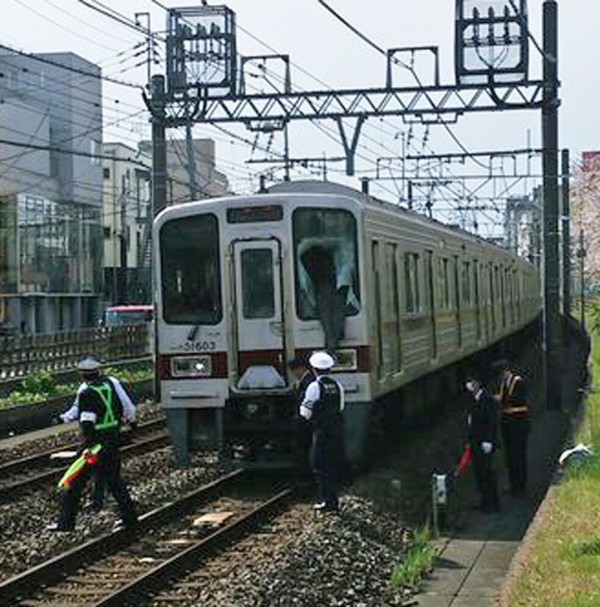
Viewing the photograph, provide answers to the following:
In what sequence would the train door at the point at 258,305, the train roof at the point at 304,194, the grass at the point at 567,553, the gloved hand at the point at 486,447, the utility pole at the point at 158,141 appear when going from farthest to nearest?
the utility pole at the point at 158,141 → the train roof at the point at 304,194 → the train door at the point at 258,305 → the gloved hand at the point at 486,447 → the grass at the point at 567,553

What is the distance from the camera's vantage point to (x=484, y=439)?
522 inches

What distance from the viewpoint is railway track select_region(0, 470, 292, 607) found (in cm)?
933

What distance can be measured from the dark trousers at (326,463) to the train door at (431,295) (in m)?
6.00

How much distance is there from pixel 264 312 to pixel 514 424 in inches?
114

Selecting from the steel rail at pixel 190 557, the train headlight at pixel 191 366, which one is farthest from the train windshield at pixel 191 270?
the steel rail at pixel 190 557

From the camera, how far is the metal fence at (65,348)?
2619 cm

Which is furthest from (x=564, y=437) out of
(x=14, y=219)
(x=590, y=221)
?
(x=14, y=219)

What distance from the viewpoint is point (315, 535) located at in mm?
10766

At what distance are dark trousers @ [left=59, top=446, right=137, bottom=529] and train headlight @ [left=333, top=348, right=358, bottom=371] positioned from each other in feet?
9.91

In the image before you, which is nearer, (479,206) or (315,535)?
(315,535)

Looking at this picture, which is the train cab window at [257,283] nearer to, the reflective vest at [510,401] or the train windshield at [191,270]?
the train windshield at [191,270]

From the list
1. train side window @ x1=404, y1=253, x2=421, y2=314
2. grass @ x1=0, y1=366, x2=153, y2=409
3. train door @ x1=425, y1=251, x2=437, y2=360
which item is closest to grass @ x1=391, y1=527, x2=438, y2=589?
train side window @ x1=404, y1=253, x2=421, y2=314

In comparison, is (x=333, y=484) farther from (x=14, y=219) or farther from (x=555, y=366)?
(x=14, y=219)

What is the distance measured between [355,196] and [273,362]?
6.68ft
